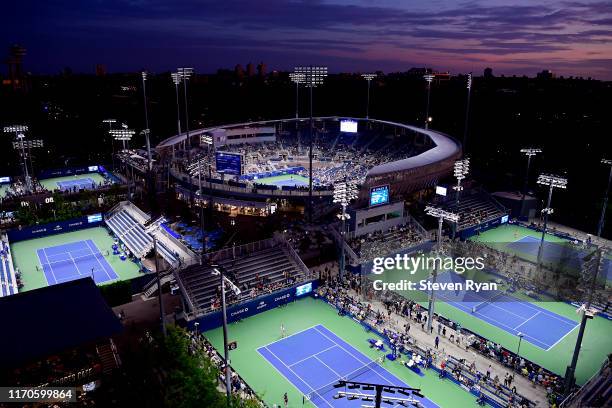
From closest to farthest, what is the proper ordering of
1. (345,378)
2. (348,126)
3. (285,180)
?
1. (345,378)
2. (285,180)
3. (348,126)

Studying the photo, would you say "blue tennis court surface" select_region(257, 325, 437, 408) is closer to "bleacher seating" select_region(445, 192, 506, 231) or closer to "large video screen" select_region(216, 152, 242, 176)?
"bleacher seating" select_region(445, 192, 506, 231)

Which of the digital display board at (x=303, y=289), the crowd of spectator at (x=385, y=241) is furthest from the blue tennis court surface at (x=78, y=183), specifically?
the digital display board at (x=303, y=289)

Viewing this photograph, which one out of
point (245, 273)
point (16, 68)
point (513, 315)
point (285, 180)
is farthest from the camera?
Answer: point (16, 68)

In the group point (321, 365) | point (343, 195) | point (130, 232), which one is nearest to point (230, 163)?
point (130, 232)

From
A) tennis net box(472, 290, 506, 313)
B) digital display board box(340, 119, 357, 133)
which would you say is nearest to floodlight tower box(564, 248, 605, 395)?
tennis net box(472, 290, 506, 313)

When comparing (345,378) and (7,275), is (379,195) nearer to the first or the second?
(345,378)

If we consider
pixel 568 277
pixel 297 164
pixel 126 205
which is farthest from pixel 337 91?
pixel 568 277
